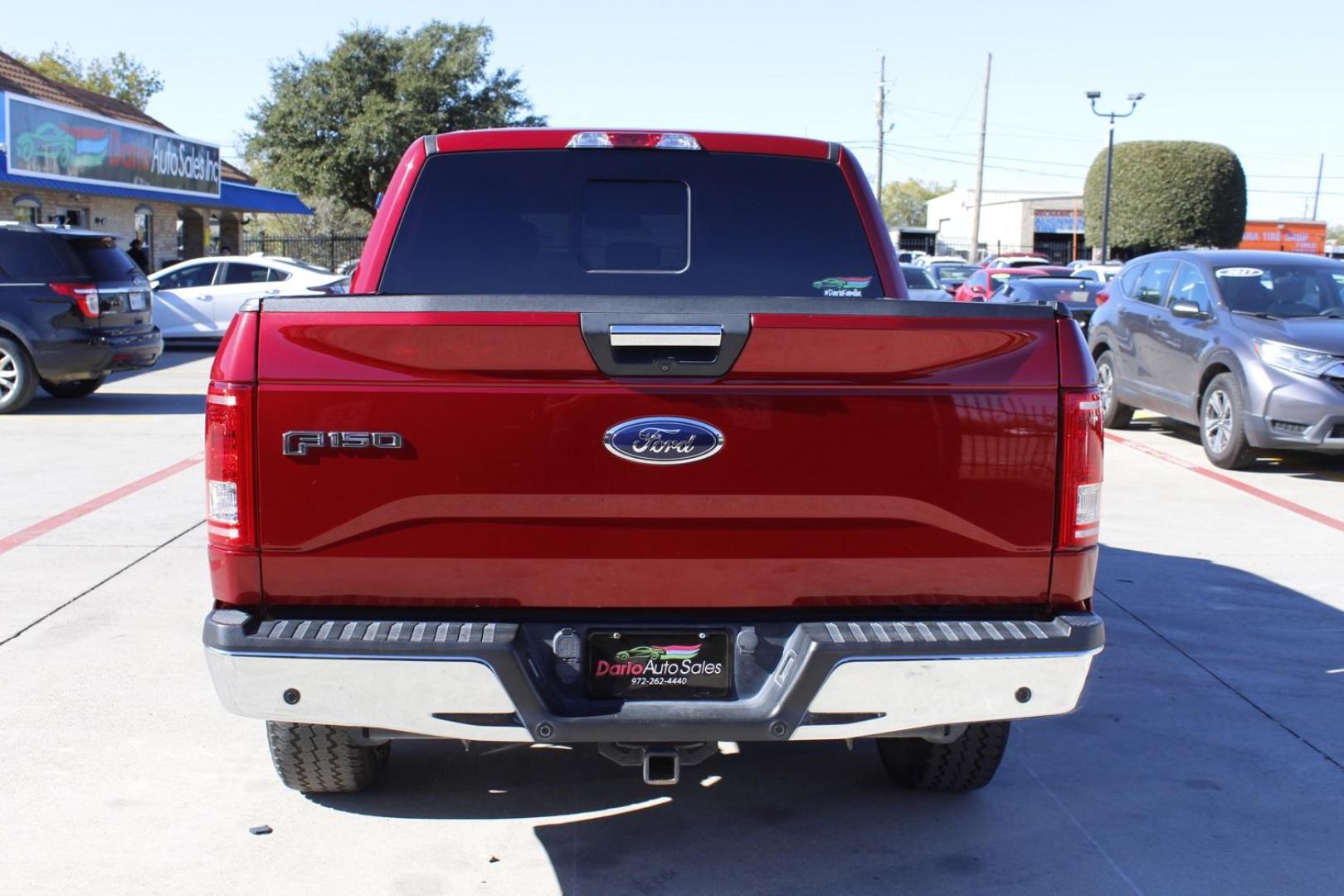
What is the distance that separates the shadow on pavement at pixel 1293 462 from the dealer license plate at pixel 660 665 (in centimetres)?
924

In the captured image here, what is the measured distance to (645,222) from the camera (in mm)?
4688

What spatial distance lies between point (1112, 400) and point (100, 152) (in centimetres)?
1892

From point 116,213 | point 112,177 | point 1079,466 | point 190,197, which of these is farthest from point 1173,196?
point 1079,466

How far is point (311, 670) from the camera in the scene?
3.31 metres

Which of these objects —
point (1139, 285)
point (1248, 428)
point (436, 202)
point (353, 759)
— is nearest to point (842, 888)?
point (353, 759)

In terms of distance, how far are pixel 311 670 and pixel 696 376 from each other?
1.19m

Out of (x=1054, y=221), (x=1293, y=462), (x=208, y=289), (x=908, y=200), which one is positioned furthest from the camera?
(x=908, y=200)

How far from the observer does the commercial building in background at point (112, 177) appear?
21750mm

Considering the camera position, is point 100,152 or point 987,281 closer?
point 100,152

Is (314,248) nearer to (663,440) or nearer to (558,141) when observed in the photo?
(558,141)

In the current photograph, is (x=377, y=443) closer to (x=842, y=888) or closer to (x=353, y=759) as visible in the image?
(x=353, y=759)

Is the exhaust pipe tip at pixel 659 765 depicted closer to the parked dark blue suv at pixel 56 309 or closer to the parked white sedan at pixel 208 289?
the parked dark blue suv at pixel 56 309

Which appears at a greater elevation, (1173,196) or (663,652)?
(1173,196)

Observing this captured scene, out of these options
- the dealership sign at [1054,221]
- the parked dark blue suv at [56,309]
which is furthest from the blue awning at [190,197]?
the dealership sign at [1054,221]
